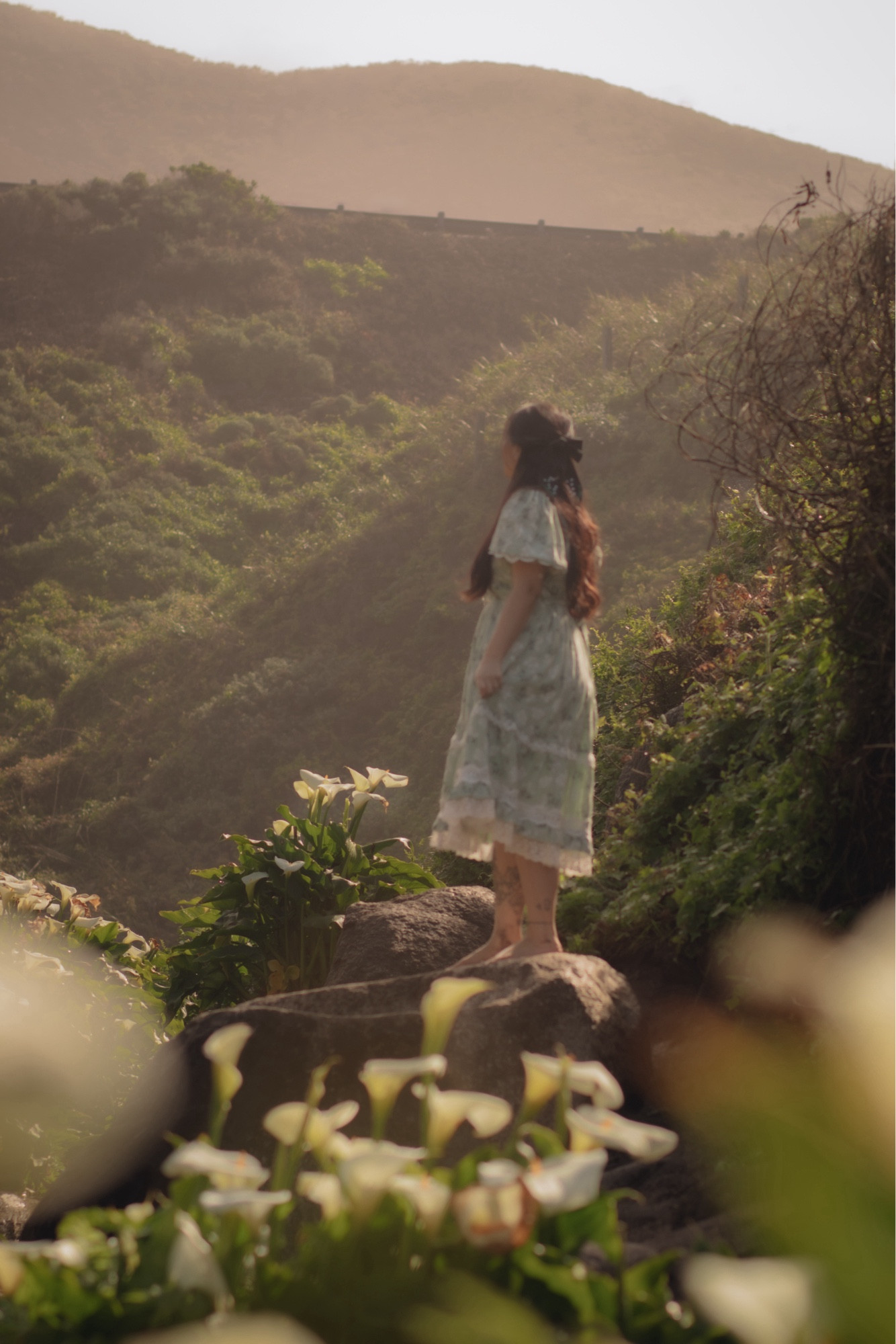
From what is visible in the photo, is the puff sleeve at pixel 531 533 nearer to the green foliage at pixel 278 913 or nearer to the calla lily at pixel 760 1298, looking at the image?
the green foliage at pixel 278 913

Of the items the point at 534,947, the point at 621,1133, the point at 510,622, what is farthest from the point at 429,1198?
the point at 510,622

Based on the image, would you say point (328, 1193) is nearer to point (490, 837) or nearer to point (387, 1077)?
point (387, 1077)

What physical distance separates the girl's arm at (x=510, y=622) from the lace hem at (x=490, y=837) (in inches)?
15.3

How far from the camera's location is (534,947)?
3.68 meters

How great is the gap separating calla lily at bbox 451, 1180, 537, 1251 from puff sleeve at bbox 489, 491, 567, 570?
2.38 metres

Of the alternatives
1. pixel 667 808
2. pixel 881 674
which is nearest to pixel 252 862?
pixel 667 808

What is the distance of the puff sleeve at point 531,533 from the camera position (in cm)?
361

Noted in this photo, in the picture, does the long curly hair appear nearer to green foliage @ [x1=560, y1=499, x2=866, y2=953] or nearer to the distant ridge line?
green foliage @ [x1=560, y1=499, x2=866, y2=953]

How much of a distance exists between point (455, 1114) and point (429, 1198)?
0.13 metres

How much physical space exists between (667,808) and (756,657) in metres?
0.84

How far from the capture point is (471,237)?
31.0 meters

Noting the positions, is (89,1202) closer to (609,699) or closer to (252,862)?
(252,862)

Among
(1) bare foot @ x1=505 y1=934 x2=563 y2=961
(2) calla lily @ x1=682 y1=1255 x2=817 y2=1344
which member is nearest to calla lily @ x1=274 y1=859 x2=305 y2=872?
(1) bare foot @ x1=505 y1=934 x2=563 y2=961

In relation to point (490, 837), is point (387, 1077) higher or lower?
higher
